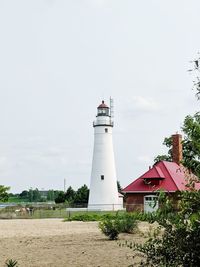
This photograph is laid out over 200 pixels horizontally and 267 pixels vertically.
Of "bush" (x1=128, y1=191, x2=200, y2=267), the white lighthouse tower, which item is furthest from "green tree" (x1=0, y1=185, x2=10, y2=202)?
"bush" (x1=128, y1=191, x2=200, y2=267)

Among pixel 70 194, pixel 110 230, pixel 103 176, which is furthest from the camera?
pixel 70 194

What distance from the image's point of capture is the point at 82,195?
71.3 m

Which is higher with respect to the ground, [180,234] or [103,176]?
[103,176]

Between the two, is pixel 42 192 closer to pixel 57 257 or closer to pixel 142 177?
pixel 142 177

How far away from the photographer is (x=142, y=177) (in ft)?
152

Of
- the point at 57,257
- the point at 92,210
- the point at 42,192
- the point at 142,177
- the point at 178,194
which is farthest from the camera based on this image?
the point at 42,192

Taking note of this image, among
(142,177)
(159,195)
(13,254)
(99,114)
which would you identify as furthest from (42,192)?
(159,195)

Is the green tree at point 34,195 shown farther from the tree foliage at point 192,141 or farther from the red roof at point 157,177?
the tree foliage at point 192,141

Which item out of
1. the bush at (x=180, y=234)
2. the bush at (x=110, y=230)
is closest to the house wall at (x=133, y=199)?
the bush at (x=110, y=230)

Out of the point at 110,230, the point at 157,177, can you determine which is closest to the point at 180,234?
the point at 110,230

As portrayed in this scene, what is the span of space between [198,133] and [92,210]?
50735 mm

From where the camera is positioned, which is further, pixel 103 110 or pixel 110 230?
pixel 103 110

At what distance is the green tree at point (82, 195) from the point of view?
69.6m

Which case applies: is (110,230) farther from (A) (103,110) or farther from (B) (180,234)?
(A) (103,110)
